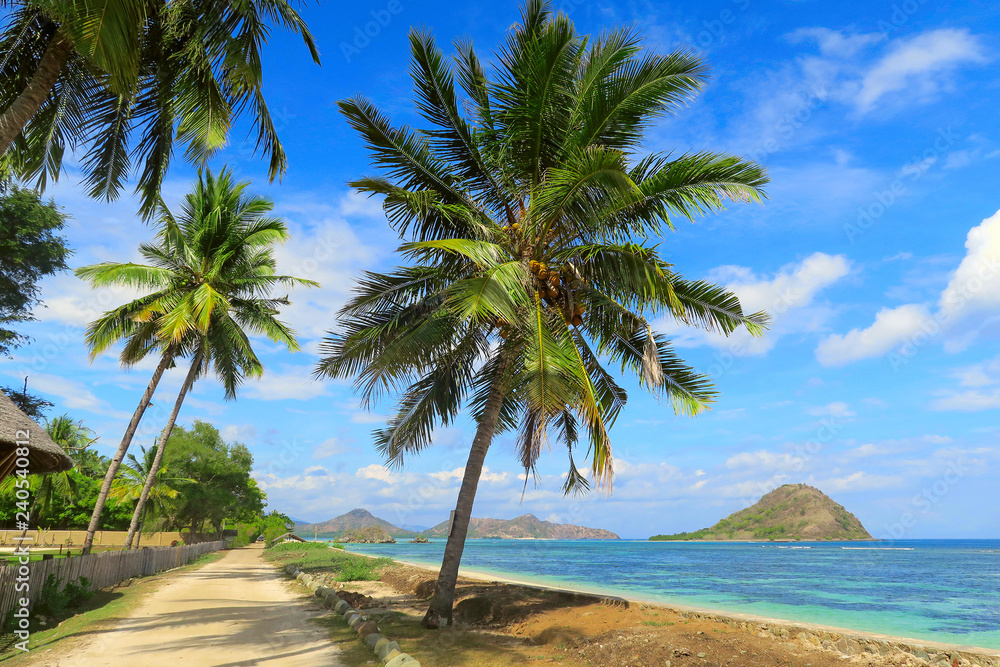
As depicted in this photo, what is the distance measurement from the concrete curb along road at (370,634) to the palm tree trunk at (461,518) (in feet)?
3.40

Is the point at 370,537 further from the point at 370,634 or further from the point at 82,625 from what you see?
the point at 370,634

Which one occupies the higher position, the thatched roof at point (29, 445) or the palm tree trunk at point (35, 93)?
the palm tree trunk at point (35, 93)

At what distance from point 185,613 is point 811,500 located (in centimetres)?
12170

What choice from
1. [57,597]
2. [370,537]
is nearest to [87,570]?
[57,597]

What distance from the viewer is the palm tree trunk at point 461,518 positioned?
9.21 m

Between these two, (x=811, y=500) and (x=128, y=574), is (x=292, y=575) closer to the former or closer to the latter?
(x=128, y=574)

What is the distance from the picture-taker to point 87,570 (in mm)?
12055

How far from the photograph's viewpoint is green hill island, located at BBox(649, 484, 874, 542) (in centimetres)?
10931

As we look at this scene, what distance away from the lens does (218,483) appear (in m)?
41.7

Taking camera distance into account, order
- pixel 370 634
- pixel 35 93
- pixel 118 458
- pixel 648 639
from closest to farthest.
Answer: pixel 35 93 → pixel 648 639 → pixel 370 634 → pixel 118 458

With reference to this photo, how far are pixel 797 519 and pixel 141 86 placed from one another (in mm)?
125676

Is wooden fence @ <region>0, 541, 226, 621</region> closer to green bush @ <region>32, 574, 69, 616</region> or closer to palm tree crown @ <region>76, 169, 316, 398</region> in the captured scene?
green bush @ <region>32, 574, 69, 616</region>

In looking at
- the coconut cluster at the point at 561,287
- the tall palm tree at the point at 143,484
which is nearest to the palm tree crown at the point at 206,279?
the coconut cluster at the point at 561,287

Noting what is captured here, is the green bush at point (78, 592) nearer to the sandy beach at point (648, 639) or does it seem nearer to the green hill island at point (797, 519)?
the sandy beach at point (648, 639)
